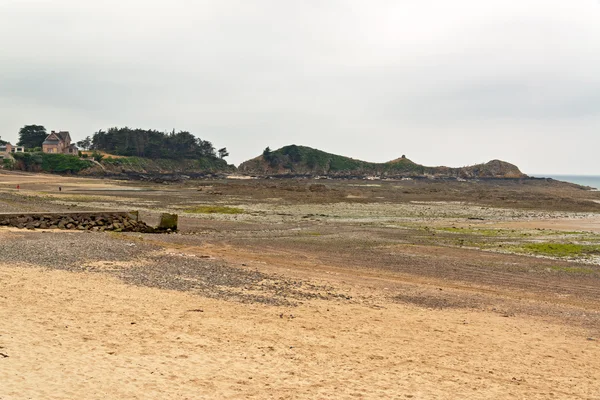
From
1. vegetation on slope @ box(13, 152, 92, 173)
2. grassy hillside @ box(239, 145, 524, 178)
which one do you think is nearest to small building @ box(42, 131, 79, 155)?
vegetation on slope @ box(13, 152, 92, 173)

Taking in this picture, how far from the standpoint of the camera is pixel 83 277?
569 inches

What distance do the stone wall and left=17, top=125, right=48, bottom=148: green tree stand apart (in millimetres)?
120323

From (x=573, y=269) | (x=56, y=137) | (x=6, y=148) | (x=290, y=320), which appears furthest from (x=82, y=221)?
(x=56, y=137)

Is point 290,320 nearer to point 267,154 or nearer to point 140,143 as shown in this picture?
point 140,143

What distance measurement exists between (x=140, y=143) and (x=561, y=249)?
459 feet

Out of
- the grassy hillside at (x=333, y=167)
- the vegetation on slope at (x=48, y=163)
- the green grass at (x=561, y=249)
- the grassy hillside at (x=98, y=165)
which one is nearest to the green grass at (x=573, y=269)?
the green grass at (x=561, y=249)

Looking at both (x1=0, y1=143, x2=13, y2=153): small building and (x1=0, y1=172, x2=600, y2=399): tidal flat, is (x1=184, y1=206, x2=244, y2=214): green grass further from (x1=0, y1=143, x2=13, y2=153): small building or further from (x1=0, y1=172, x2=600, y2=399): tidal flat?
(x1=0, y1=143, x2=13, y2=153): small building

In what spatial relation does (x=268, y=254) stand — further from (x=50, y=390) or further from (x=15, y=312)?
(x=50, y=390)

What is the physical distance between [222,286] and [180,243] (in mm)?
10245

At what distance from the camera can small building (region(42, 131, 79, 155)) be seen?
5054 inches

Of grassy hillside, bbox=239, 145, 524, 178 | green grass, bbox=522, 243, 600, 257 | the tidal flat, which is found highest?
grassy hillside, bbox=239, 145, 524, 178

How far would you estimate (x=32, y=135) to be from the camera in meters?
137

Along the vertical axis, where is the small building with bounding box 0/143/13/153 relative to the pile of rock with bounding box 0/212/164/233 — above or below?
above

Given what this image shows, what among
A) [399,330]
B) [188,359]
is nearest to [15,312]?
[188,359]
